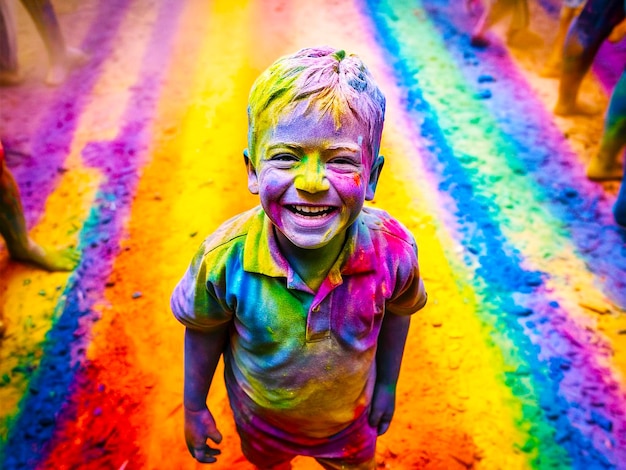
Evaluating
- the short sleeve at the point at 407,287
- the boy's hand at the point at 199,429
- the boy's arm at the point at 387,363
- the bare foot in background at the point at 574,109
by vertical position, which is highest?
the short sleeve at the point at 407,287

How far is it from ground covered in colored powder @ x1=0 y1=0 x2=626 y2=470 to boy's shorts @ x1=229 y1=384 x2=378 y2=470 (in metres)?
0.72

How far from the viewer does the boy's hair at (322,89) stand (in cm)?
103

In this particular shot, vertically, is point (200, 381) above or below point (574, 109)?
above

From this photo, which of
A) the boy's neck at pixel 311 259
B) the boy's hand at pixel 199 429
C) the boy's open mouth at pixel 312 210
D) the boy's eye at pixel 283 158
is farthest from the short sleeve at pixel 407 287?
the boy's hand at pixel 199 429

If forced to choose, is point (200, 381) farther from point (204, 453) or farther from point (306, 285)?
point (306, 285)

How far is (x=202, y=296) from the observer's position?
4.25 ft

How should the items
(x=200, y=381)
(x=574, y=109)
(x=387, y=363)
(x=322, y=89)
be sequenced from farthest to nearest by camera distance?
1. (x=574, y=109)
2. (x=387, y=363)
3. (x=200, y=381)
4. (x=322, y=89)

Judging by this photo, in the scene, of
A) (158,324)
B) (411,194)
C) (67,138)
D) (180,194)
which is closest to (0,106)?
(67,138)

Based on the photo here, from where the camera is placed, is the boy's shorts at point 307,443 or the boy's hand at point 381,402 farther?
the boy's hand at point 381,402

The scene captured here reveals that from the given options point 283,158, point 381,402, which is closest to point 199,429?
point 381,402

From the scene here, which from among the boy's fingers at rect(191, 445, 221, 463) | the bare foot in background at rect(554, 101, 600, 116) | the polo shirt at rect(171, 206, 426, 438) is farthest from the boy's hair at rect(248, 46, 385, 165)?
the bare foot in background at rect(554, 101, 600, 116)

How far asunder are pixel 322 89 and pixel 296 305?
1.51ft

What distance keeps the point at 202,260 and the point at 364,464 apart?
2.71 ft

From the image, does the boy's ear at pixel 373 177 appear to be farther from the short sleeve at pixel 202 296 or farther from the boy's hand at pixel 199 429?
the boy's hand at pixel 199 429
